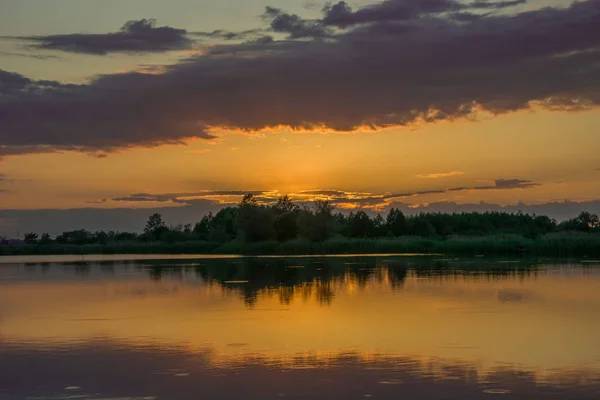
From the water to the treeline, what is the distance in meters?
56.0

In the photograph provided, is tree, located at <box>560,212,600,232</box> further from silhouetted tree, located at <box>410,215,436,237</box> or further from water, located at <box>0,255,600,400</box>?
water, located at <box>0,255,600,400</box>

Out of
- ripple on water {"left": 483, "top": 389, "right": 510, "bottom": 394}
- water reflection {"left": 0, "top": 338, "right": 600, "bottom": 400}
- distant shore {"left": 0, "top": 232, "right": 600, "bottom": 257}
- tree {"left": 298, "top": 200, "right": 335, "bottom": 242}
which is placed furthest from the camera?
tree {"left": 298, "top": 200, "right": 335, "bottom": 242}

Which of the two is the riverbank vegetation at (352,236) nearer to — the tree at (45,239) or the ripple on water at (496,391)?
the tree at (45,239)

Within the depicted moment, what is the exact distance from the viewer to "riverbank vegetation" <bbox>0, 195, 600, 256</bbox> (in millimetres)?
62938

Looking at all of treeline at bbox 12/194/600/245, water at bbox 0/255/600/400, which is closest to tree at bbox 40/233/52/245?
treeline at bbox 12/194/600/245

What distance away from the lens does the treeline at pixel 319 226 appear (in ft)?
293

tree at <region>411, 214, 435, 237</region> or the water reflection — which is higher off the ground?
tree at <region>411, 214, 435, 237</region>

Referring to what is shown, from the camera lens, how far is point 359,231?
99438mm

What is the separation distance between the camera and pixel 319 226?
3406 inches

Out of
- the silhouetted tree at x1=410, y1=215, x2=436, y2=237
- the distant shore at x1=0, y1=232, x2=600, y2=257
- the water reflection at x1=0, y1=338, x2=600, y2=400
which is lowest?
the water reflection at x1=0, y1=338, x2=600, y2=400

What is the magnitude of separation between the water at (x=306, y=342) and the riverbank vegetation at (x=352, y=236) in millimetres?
32580

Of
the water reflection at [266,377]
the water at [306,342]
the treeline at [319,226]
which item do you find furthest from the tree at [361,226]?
the water reflection at [266,377]

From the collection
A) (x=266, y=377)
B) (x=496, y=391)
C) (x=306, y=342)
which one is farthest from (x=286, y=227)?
(x=496, y=391)

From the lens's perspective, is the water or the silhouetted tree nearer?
the water
